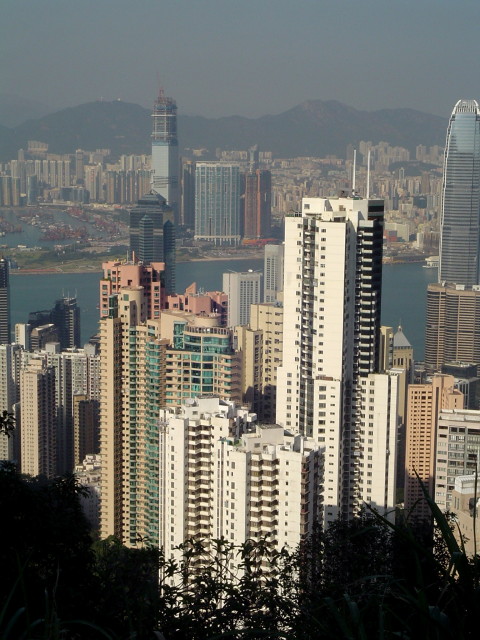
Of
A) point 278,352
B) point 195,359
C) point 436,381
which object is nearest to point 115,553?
point 195,359

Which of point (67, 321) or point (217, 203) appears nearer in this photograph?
point (67, 321)

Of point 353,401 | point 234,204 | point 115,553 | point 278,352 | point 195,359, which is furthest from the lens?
point 234,204

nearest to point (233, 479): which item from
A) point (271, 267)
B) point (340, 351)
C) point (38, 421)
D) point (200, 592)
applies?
point (340, 351)

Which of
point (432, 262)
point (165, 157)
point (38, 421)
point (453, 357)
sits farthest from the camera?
point (165, 157)

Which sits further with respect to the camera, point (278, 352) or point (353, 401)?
point (278, 352)

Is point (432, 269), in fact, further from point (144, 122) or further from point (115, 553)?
point (115, 553)

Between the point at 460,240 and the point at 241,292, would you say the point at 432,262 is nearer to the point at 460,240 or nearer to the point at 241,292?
the point at 460,240
